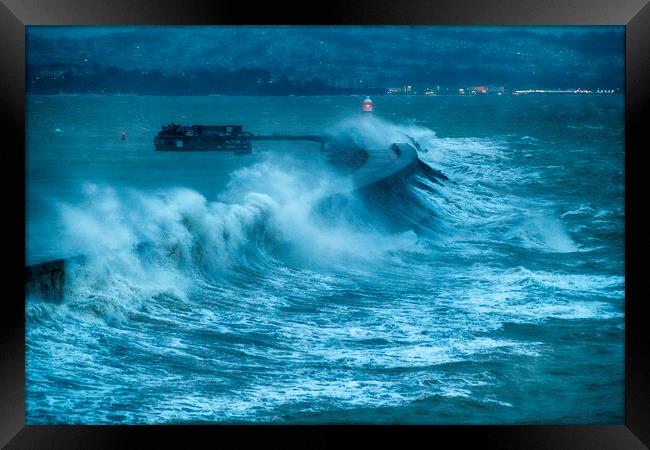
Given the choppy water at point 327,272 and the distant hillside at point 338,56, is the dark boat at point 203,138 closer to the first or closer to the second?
the choppy water at point 327,272

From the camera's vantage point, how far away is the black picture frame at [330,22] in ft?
16.8

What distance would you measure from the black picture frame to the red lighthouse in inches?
19.2

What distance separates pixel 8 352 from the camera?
513 cm

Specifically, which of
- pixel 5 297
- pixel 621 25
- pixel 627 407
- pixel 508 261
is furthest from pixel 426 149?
pixel 5 297

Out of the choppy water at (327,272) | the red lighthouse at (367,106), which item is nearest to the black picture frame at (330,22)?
the choppy water at (327,272)

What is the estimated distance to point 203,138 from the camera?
5387 millimetres

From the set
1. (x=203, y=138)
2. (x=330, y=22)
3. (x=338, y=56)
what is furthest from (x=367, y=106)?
(x=203, y=138)

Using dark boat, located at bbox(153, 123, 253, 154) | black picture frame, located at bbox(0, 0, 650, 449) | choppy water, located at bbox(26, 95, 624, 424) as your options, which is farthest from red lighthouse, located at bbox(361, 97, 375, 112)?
dark boat, located at bbox(153, 123, 253, 154)

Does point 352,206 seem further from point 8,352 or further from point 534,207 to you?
point 8,352

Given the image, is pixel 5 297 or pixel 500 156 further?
pixel 500 156

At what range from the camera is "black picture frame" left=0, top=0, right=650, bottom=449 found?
5109 mm

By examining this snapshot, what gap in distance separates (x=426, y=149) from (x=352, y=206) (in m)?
0.52

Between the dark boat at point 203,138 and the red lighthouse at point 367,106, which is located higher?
the red lighthouse at point 367,106

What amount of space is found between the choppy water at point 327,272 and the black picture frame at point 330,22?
0.10 metres
